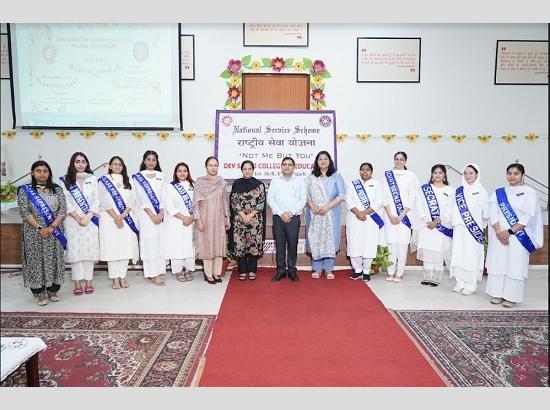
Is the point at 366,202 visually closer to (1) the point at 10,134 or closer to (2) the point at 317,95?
(2) the point at 317,95

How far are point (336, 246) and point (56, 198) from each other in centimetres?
273

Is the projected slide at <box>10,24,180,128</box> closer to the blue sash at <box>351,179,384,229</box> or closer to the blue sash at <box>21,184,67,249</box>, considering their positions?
the blue sash at <box>21,184,67,249</box>

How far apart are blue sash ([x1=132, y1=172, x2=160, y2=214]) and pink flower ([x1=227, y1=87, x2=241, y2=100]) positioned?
5.47 feet

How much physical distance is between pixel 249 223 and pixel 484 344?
2.35 m

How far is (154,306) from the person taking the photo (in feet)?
12.9

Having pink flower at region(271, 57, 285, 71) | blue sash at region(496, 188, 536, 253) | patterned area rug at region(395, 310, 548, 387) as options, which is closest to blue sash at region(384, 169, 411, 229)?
blue sash at region(496, 188, 536, 253)

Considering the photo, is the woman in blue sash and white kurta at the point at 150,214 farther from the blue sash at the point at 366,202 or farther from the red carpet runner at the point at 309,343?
the blue sash at the point at 366,202

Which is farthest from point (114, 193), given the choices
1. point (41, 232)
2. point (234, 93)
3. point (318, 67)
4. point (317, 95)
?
point (318, 67)

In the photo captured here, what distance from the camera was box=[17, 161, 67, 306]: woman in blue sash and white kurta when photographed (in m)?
3.90

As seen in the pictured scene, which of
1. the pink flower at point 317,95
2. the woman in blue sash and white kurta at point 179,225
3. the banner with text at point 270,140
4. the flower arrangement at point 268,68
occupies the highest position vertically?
the flower arrangement at point 268,68

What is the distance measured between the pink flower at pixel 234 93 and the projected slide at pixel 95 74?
0.65 metres

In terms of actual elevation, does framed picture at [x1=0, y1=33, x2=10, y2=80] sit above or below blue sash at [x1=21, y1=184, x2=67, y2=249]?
above

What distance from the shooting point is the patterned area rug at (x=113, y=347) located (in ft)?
8.63

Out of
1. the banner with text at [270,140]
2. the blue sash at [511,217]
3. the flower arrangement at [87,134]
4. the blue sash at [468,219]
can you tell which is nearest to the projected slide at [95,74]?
the flower arrangement at [87,134]
